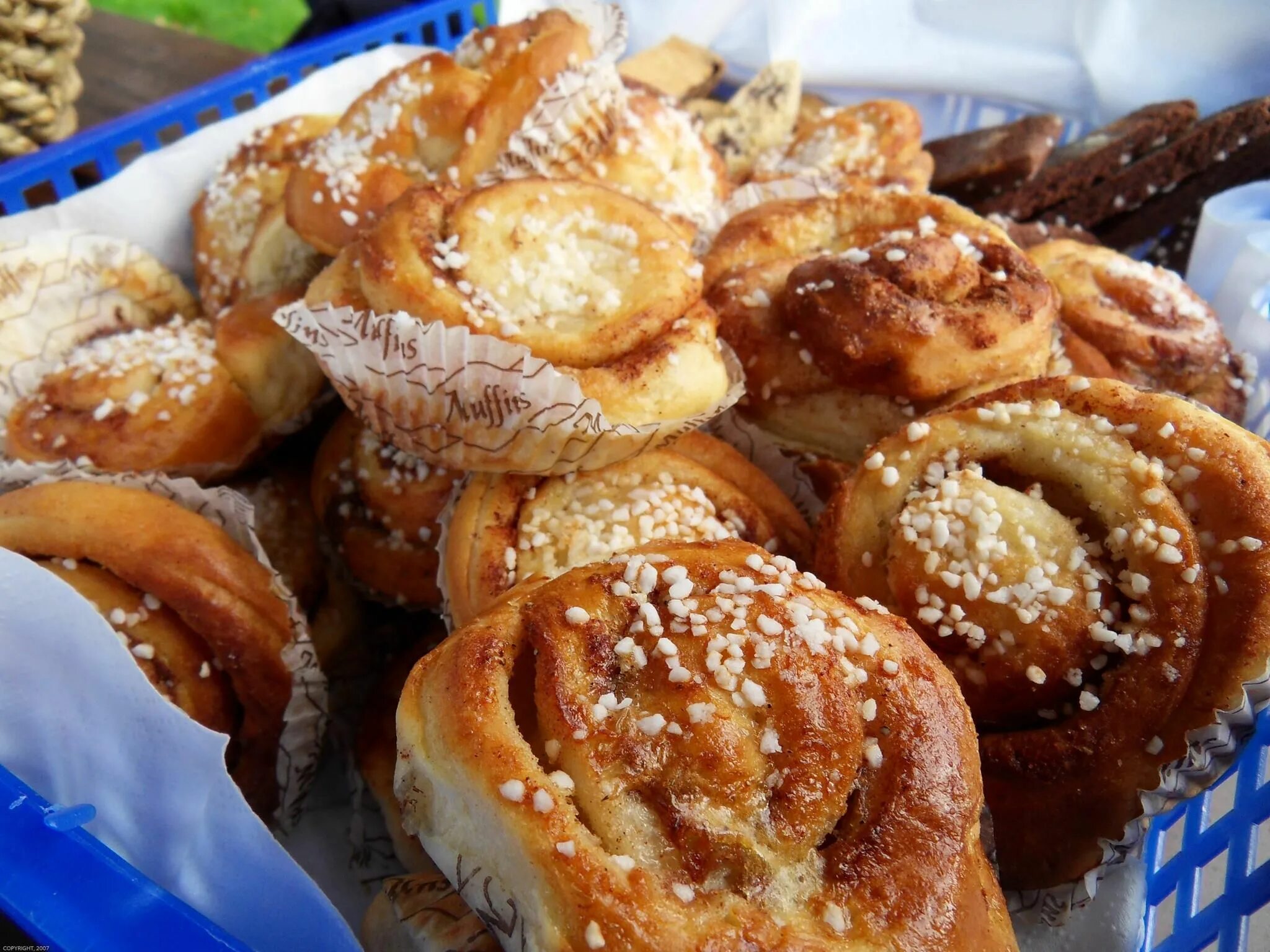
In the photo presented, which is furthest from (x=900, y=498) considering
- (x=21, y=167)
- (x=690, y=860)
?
(x=21, y=167)

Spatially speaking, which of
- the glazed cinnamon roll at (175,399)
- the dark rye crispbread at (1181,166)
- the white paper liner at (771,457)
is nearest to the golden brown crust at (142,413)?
the glazed cinnamon roll at (175,399)

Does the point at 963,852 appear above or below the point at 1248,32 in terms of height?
below

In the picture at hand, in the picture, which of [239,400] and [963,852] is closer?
[963,852]

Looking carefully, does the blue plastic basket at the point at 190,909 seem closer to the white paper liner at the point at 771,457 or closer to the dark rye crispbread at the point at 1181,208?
the white paper liner at the point at 771,457

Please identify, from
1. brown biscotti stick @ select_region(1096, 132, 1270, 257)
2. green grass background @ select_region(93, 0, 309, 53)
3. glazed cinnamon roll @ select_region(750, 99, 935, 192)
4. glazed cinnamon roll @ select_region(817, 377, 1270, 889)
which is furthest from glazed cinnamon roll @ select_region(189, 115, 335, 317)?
green grass background @ select_region(93, 0, 309, 53)

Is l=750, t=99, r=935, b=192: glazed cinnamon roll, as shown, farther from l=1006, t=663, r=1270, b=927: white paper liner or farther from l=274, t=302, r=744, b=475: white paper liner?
l=1006, t=663, r=1270, b=927: white paper liner

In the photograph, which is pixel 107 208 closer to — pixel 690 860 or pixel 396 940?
pixel 396 940
